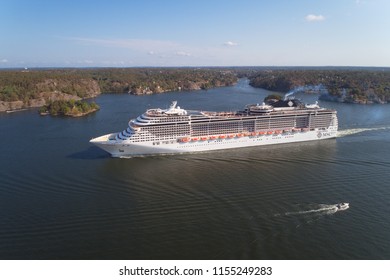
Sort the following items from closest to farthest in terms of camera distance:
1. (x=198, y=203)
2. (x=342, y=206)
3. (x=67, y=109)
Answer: (x=342, y=206) < (x=198, y=203) < (x=67, y=109)

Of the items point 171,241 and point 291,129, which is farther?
point 291,129

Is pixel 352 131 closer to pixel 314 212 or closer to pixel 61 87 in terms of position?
pixel 314 212

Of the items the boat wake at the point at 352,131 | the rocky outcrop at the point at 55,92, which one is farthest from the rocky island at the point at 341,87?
the rocky outcrop at the point at 55,92

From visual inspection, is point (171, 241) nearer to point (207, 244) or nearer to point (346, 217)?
point (207, 244)

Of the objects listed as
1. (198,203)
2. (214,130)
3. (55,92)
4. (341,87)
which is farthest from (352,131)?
(55,92)

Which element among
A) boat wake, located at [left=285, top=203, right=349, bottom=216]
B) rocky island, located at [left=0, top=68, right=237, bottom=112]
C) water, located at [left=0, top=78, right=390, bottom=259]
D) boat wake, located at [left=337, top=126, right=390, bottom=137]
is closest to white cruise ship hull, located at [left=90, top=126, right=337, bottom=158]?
water, located at [left=0, top=78, right=390, bottom=259]

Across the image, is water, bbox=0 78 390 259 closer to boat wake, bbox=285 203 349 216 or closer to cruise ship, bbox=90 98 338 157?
boat wake, bbox=285 203 349 216

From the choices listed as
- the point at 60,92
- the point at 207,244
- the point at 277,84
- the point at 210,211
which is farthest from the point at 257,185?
the point at 277,84
